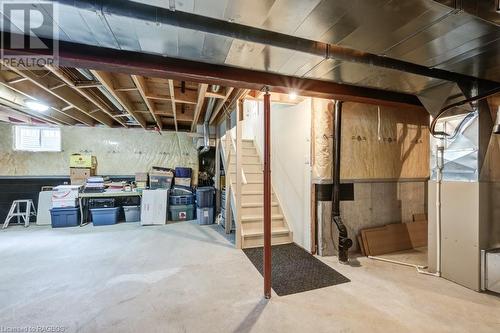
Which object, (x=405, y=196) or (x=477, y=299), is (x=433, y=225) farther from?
(x=405, y=196)

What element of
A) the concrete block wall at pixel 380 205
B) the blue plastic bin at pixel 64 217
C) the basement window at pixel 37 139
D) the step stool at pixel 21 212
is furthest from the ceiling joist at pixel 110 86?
the concrete block wall at pixel 380 205

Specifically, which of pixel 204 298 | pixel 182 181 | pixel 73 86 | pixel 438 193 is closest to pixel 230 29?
pixel 204 298

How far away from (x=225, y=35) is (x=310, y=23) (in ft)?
1.83

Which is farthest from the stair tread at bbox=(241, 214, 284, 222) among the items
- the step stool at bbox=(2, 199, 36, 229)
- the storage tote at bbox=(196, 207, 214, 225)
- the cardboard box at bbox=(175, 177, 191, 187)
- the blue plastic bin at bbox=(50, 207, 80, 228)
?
the step stool at bbox=(2, 199, 36, 229)

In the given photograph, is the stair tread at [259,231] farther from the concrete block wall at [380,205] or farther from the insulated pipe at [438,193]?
the insulated pipe at [438,193]

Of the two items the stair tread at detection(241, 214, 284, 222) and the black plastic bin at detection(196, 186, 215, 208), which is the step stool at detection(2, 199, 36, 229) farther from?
the stair tread at detection(241, 214, 284, 222)

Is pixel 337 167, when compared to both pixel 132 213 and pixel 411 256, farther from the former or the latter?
pixel 132 213

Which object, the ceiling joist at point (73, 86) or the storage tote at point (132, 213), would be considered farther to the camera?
the storage tote at point (132, 213)

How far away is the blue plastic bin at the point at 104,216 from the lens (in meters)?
5.00

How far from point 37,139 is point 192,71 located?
5.92m

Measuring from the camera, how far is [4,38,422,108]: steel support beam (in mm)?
1668

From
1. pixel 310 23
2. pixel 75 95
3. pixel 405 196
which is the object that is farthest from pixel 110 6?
pixel 405 196

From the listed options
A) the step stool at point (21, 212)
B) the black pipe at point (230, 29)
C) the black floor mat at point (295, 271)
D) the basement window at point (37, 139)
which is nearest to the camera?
the black pipe at point (230, 29)

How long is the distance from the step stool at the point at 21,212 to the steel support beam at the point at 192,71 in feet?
17.0
